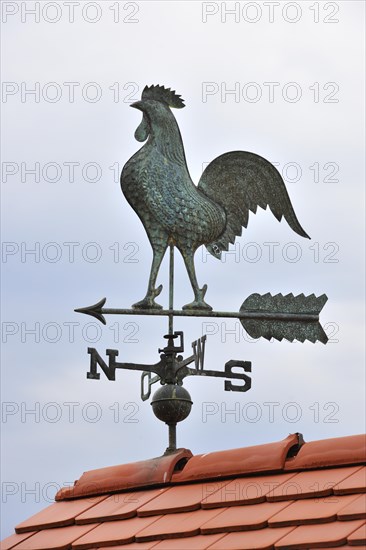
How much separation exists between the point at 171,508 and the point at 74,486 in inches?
Answer: 30.0

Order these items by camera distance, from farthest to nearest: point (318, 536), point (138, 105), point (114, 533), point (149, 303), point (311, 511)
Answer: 1. point (138, 105)
2. point (149, 303)
3. point (114, 533)
4. point (311, 511)
5. point (318, 536)

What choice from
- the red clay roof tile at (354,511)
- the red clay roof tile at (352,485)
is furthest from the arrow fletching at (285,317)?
the red clay roof tile at (354,511)

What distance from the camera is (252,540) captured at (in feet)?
14.5

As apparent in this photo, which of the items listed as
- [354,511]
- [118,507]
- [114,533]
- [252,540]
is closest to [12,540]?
[118,507]

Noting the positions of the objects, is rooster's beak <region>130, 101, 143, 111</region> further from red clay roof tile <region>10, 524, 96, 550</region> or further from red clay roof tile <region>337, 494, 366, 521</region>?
red clay roof tile <region>337, 494, 366, 521</region>

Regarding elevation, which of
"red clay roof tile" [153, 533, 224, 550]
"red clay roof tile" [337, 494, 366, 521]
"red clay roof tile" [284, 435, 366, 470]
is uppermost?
"red clay roof tile" [284, 435, 366, 470]

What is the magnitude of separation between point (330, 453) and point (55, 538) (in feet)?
3.83

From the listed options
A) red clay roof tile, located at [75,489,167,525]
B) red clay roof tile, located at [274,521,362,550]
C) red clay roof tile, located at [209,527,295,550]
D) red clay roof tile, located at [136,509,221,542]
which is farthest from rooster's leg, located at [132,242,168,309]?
red clay roof tile, located at [274,521,362,550]

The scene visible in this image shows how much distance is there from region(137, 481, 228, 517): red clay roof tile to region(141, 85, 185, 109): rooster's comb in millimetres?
1980

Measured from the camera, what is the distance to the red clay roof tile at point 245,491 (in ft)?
15.4

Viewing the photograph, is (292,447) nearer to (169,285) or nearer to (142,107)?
(169,285)

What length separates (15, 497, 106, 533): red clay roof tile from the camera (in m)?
5.27

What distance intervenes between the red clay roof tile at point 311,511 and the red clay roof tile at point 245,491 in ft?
0.62

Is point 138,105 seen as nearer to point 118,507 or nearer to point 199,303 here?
point 199,303
